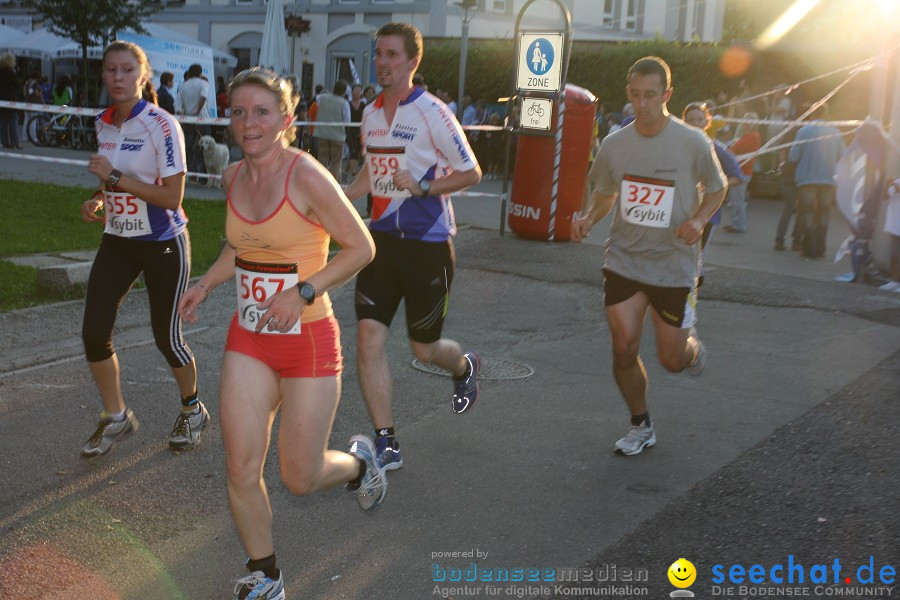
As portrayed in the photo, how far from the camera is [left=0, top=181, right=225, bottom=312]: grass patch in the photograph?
905 centimetres

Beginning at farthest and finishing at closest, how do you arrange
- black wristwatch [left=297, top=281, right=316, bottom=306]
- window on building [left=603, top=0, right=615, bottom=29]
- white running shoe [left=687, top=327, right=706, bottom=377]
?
window on building [left=603, top=0, right=615, bottom=29] < white running shoe [left=687, top=327, right=706, bottom=377] < black wristwatch [left=297, top=281, right=316, bottom=306]

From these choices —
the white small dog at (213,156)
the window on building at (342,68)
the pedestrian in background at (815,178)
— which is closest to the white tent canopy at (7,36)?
the window on building at (342,68)

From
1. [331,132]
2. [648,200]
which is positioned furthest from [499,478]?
[331,132]

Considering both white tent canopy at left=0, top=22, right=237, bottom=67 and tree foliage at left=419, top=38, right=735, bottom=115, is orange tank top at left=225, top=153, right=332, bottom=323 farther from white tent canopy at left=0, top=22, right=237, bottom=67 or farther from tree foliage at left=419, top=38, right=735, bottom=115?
white tent canopy at left=0, top=22, right=237, bottom=67

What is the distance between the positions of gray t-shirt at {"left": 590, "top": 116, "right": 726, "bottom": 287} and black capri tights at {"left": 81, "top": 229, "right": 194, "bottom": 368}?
7.48ft

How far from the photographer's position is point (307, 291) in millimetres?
3703

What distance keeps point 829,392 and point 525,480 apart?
2.74m

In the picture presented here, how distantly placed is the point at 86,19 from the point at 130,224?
2483 cm

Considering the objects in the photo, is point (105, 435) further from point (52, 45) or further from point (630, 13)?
point (630, 13)

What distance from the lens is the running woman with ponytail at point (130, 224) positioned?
5258 mm

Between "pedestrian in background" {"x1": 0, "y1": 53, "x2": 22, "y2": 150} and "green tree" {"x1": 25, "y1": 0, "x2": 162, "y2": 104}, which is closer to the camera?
"pedestrian in background" {"x1": 0, "y1": 53, "x2": 22, "y2": 150}

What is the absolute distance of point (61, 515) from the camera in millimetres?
4629

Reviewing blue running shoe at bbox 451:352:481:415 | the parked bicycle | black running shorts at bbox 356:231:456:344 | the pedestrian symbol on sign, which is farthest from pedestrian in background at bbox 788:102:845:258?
the parked bicycle

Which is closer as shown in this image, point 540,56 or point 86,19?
point 540,56
